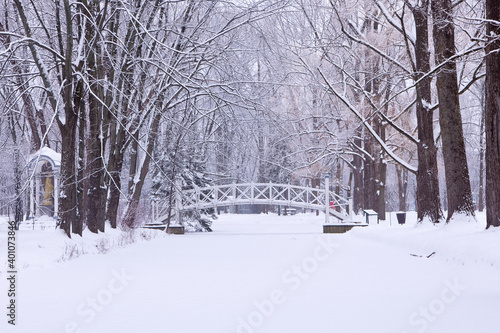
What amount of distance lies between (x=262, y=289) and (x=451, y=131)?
8508 mm

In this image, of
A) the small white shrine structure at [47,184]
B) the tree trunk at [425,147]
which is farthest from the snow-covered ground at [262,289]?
the small white shrine structure at [47,184]

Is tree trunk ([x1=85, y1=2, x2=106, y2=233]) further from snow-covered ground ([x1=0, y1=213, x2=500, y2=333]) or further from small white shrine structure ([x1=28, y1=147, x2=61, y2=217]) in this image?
small white shrine structure ([x1=28, y1=147, x2=61, y2=217])

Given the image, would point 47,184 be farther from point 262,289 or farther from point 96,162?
point 262,289

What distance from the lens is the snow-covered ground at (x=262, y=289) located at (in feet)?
18.4

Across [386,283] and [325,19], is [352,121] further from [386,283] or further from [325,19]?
[386,283]

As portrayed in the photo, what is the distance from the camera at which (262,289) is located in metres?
7.86

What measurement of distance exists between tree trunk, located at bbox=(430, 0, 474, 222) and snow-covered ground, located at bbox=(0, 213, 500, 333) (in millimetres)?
681

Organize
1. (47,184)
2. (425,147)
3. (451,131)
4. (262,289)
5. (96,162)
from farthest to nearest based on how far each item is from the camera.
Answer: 1. (47,184)
2. (425,147)
3. (96,162)
4. (451,131)
5. (262,289)

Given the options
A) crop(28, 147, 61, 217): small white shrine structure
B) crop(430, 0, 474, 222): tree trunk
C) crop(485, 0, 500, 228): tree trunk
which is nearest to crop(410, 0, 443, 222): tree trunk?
crop(430, 0, 474, 222): tree trunk

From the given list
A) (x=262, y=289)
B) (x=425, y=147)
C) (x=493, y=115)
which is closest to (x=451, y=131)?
(x=493, y=115)

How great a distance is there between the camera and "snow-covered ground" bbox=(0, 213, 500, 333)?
5.62m

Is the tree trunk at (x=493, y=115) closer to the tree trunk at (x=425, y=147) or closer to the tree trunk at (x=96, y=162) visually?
the tree trunk at (x=425, y=147)

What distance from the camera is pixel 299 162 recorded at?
120ft

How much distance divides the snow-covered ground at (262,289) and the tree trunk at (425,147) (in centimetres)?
333
